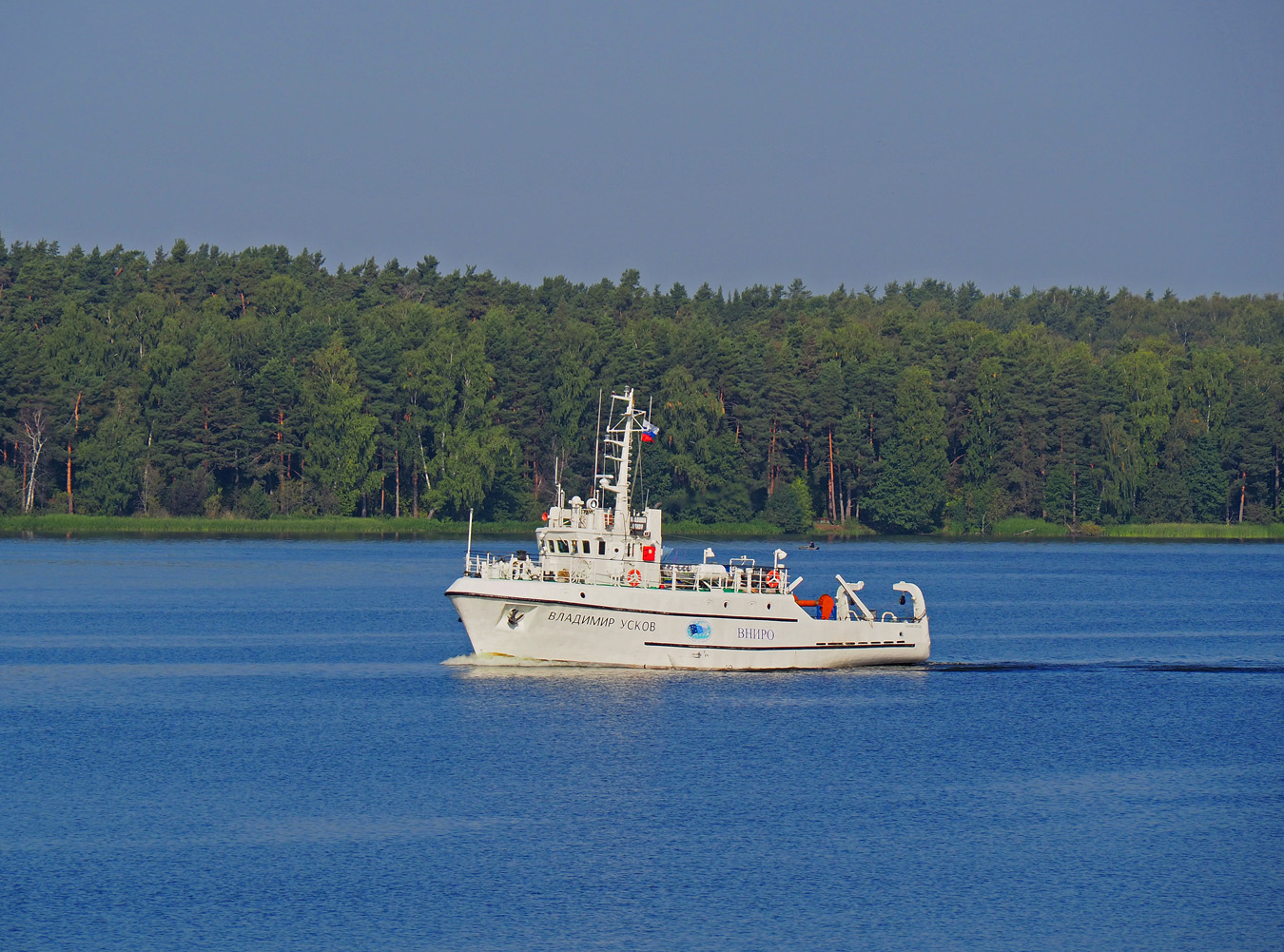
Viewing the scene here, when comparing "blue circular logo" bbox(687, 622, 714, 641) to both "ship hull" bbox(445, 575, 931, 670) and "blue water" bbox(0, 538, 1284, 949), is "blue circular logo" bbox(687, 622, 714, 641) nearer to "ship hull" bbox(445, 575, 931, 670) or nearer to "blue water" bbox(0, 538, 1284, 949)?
"ship hull" bbox(445, 575, 931, 670)

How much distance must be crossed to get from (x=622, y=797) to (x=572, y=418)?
124530 millimetres

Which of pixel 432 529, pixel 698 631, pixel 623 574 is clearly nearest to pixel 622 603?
pixel 623 574

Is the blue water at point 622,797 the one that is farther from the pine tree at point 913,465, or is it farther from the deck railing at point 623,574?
the pine tree at point 913,465

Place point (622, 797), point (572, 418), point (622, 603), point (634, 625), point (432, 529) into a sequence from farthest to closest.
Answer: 1. point (572, 418)
2. point (432, 529)
3. point (634, 625)
4. point (622, 603)
5. point (622, 797)

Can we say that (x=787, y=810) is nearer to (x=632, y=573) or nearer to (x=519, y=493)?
(x=632, y=573)

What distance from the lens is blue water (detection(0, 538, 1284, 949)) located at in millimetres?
30969

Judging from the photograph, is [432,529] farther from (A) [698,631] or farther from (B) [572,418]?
(A) [698,631]

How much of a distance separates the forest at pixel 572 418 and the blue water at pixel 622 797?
263 feet

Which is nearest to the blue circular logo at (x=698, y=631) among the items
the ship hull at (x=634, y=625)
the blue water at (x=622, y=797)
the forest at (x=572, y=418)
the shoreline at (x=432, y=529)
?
the ship hull at (x=634, y=625)

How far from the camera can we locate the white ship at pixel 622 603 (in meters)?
53.4

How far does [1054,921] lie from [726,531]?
12676cm

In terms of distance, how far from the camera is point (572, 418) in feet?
535

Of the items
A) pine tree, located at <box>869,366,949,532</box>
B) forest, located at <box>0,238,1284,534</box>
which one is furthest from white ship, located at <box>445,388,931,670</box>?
pine tree, located at <box>869,366,949,532</box>

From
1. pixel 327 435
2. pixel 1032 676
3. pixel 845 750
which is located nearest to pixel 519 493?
pixel 327 435
